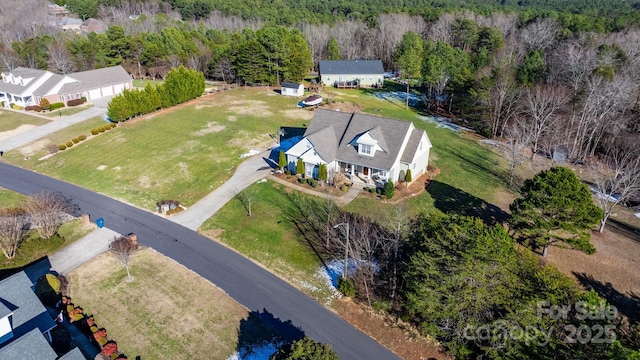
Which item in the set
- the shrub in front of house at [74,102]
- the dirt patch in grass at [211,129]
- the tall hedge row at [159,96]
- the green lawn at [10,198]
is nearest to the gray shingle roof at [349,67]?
the tall hedge row at [159,96]

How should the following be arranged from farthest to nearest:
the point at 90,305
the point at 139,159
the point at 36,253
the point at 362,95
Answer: the point at 362,95, the point at 139,159, the point at 36,253, the point at 90,305

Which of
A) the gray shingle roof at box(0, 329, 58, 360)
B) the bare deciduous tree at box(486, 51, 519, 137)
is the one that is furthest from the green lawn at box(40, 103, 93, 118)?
the bare deciduous tree at box(486, 51, 519, 137)

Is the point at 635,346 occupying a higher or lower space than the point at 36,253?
higher

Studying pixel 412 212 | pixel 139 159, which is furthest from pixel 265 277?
pixel 139 159

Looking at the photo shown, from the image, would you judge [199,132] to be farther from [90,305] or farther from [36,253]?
[90,305]

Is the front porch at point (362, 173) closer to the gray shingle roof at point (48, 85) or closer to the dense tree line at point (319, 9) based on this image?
the gray shingle roof at point (48, 85)

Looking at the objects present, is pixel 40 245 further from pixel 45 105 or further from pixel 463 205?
pixel 45 105

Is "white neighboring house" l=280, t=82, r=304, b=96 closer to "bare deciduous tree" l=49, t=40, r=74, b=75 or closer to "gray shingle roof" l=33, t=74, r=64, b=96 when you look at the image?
→ "gray shingle roof" l=33, t=74, r=64, b=96
